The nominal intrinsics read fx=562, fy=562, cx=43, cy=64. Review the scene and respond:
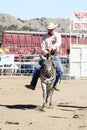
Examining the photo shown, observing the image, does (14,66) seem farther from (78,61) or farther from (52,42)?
(52,42)

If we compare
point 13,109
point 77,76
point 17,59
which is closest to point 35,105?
point 13,109

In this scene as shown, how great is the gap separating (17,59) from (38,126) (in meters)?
19.7

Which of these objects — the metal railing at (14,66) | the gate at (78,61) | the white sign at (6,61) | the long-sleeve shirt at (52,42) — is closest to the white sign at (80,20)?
the gate at (78,61)

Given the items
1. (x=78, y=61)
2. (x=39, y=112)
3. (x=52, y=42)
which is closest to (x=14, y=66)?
(x=78, y=61)

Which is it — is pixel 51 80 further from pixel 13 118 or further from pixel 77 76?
pixel 77 76

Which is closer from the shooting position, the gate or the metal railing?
the gate

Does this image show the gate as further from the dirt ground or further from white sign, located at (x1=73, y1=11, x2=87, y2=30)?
the dirt ground

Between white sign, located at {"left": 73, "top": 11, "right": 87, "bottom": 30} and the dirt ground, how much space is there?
32.8ft

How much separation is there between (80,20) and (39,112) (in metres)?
15.0

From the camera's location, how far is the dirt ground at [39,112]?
9977mm

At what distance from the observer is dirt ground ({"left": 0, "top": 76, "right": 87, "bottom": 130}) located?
32.7ft

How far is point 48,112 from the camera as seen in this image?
1195 cm

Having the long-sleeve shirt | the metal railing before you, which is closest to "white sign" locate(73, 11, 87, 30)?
the metal railing

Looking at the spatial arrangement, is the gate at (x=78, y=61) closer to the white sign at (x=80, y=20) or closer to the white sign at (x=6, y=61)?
the white sign at (x=80, y=20)
